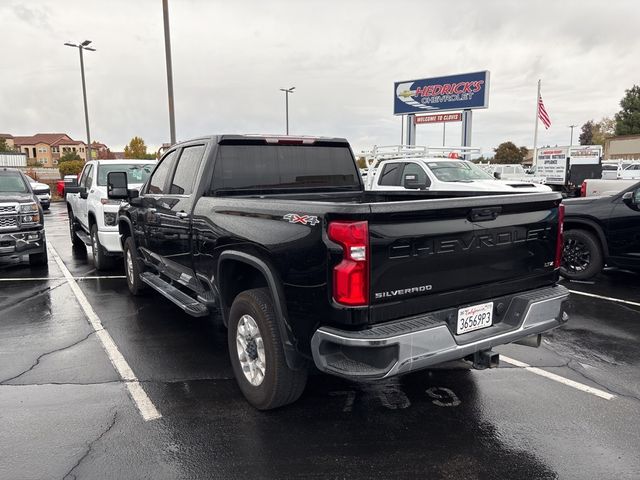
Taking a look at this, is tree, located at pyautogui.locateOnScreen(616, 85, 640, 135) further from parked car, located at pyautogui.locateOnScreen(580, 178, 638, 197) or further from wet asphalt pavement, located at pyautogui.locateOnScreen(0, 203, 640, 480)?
wet asphalt pavement, located at pyautogui.locateOnScreen(0, 203, 640, 480)

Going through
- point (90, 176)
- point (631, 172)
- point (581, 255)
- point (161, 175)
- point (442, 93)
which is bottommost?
point (581, 255)

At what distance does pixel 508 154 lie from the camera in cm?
7538

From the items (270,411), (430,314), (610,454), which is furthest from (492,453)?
(270,411)

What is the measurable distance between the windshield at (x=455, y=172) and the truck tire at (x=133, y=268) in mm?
7106

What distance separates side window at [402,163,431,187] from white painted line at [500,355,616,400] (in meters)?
6.90

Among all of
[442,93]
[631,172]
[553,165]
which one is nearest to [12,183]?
[553,165]

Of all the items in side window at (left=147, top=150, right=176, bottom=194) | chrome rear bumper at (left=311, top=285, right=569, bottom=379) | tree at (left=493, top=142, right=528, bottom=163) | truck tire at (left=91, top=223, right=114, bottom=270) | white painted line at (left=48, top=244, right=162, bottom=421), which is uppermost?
tree at (left=493, top=142, right=528, bottom=163)

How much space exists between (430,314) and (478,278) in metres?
0.47

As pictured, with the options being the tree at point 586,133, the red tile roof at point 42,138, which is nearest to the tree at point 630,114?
the tree at point 586,133

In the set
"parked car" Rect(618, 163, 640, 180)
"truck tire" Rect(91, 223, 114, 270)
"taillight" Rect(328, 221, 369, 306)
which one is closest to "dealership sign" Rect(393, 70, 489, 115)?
"parked car" Rect(618, 163, 640, 180)

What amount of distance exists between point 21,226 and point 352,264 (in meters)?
7.76

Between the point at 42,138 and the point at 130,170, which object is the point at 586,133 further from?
the point at 42,138

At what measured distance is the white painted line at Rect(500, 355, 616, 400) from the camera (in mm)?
3916

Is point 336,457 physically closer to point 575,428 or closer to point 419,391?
point 419,391
